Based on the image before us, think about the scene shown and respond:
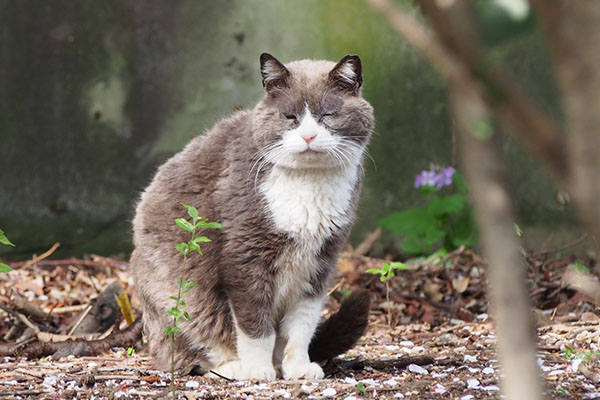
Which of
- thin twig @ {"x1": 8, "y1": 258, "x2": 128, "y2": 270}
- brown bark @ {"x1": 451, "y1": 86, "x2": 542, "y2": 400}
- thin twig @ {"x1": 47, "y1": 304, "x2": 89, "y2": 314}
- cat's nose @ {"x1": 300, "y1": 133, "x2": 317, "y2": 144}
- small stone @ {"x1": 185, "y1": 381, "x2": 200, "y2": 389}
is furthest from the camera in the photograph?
thin twig @ {"x1": 8, "y1": 258, "x2": 128, "y2": 270}

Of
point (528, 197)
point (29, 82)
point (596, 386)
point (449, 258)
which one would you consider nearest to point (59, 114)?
point (29, 82)

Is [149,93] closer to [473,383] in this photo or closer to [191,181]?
[191,181]

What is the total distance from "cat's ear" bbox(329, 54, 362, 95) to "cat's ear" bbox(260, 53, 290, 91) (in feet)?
0.61

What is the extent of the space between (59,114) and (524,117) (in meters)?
4.72

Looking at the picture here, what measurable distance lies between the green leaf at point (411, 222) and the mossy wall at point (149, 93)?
531 millimetres

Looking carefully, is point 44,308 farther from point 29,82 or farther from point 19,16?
point 19,16

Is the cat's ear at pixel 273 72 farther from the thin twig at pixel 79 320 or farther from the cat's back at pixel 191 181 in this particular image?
the thin twig at pixel 79 320

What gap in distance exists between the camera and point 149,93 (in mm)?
5160

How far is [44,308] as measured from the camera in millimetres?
4207

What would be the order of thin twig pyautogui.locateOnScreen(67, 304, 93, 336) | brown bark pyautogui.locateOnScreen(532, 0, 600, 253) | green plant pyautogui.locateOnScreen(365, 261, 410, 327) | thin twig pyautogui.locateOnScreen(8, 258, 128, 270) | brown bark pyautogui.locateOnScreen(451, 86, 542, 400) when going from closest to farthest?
brown bark pyautogui.locateOnScreen(532, 0, 600, 253), brown bark pyautogui.locateOnScreen(451, 86, 542, 400), green plant pyautogui.locateOnScreen(365, 261, 410, 327), thin twig pyautogui.locateOnScreen(67, 304, 93, 336), thin twig pyautogui.locateOnScreen(8, 258, 128, 270)

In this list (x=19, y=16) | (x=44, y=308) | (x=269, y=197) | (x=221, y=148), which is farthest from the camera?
(x=19, y=16)

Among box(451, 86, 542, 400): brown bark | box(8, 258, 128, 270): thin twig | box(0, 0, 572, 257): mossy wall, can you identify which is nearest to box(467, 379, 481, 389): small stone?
box(451, 86, 542, 400): brown bark

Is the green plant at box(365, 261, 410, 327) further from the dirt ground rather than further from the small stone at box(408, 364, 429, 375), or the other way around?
the small stone at box(408, 364, 429, 375)

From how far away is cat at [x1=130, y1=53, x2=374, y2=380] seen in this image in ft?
8.89
